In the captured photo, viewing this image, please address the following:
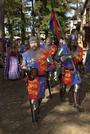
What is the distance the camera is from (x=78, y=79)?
432 inches

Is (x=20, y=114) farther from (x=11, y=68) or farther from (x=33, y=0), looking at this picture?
(x=33, y=0)

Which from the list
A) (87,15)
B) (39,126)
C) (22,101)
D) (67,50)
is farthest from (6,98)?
(87,15)

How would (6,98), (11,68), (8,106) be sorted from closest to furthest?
1. (8,106)
2. (6,98)
3. (11,68)

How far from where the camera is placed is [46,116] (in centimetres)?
1022

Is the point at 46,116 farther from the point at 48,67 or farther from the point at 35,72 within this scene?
the point at 35,72

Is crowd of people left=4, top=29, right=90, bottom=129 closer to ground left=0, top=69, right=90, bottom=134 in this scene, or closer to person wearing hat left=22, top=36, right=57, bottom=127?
person wearing hat left=22, top=36, right=57, bottom=127

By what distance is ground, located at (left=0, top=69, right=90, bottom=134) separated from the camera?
9.08 meters

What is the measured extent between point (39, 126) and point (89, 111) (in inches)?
66.9

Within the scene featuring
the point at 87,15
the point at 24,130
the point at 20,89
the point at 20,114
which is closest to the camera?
the point at 24,130

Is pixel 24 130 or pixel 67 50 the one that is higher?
pixel 67 50

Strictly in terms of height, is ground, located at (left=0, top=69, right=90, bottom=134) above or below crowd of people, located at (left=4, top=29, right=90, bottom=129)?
below

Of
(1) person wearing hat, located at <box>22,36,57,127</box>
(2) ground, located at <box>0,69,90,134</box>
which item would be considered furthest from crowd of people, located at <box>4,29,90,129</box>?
(2) ground, located at <box>0,69,90,134</box>

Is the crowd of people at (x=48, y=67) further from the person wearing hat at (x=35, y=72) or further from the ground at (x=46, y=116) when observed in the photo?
the ground at (x=46, y=116)

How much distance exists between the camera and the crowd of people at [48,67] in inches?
374
